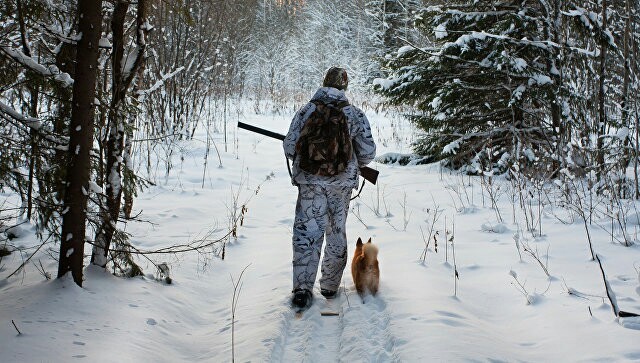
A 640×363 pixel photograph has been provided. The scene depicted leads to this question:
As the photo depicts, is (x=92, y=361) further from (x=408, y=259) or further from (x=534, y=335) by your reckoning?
(x=408, y=259)

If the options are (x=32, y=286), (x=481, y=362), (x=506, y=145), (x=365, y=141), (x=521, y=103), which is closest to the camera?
(x=481, y=362)

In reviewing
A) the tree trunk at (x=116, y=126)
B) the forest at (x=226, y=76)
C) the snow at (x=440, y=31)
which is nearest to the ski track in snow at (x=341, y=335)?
the forest at (x=226, y=76)

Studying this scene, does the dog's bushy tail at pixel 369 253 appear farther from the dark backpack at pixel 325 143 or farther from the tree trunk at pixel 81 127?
the tree trunk at pixel 81 127

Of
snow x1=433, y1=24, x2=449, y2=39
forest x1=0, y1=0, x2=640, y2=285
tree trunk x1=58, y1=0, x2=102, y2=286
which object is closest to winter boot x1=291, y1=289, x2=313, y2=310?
forest x1=0, y1=0, x2=640, y2=285

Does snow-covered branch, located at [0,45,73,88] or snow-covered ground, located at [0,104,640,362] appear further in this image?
snow-covered branch, located at [0,45,73,88]

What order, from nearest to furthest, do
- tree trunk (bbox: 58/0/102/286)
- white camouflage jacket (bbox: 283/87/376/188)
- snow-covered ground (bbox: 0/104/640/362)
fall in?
snow-covered ground (bbox: 0/104/640/362) < tree trunk (bbox: 58/0/102/286) < white camouflage jacket (bbox: 283/87/376/188)

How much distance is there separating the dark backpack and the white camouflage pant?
0.68 feet

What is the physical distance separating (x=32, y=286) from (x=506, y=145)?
7.23 m

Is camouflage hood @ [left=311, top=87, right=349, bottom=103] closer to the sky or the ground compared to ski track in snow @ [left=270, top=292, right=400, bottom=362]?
closer to the sky

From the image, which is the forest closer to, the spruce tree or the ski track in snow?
the spruce tree

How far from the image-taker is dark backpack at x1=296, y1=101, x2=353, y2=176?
3527 millimetres

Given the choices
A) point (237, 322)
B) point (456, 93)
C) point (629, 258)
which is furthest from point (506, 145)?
point (237, 322)

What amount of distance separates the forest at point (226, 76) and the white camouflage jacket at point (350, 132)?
3.57ft

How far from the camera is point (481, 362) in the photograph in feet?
8.70
